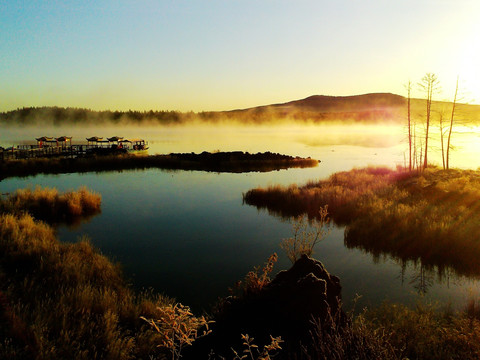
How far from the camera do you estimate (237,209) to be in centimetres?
2302

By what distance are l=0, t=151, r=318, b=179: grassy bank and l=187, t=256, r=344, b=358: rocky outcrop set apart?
38.1 m

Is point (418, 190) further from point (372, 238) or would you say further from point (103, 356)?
point (103, 356)

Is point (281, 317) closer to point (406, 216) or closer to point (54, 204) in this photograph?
point (406, 216)

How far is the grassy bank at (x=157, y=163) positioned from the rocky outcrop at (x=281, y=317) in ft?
125

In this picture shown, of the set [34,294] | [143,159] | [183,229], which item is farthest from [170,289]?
[143,159]

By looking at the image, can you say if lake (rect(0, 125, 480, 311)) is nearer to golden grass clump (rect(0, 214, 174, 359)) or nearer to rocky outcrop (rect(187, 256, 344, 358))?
golden grass clump (rect(0, 214, 174, 359))

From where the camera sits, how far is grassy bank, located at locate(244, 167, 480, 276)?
43.0 feet

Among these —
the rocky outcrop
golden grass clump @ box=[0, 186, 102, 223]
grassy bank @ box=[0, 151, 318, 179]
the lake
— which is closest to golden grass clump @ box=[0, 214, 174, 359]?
the rocky outcrop

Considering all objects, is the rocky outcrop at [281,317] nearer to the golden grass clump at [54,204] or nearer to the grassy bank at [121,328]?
the grassy bank at [121,328]

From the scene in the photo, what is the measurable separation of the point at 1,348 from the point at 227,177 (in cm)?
3402

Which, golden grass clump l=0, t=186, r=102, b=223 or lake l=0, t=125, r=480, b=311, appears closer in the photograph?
lake l=0, t=125, r=480, b=311

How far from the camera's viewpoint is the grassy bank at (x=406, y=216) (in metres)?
13.1

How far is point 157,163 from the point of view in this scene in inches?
1973

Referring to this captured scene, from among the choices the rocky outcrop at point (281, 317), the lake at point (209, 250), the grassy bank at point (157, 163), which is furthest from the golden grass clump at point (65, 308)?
the grassy bank at point (157, 163)
